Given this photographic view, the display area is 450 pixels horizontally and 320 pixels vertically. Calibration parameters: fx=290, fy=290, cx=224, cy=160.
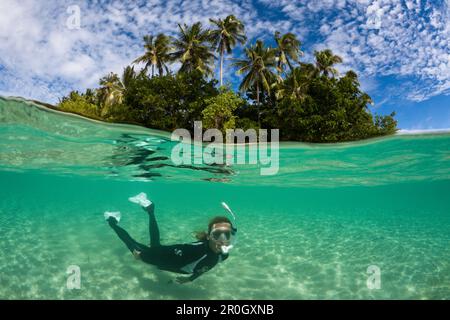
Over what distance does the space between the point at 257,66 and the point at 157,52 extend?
58.7 ft

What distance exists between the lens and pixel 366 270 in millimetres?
10523

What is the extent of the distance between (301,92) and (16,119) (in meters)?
30.6

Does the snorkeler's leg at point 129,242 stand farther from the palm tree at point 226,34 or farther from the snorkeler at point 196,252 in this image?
the palm tree at point 226,34

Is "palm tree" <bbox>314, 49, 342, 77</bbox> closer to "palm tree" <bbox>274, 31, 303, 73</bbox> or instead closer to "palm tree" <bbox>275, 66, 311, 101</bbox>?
"palm tree" <bbox>274, 31, 303, 73</bbox>

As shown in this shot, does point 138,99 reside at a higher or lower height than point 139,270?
higher

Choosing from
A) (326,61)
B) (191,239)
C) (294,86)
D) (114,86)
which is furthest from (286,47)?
(191,239)

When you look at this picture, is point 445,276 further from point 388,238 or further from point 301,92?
point 301,92

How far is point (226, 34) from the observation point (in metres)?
43.5

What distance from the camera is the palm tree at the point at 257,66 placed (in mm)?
39938

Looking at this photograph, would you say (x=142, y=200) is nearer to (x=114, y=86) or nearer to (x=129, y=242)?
(x=129, y=242)

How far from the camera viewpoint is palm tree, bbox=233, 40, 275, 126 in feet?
131

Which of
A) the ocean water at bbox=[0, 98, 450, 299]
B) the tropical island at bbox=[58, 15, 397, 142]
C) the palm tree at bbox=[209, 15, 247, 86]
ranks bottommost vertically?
the ocean water at bbox=[0, 98, 450, 299]

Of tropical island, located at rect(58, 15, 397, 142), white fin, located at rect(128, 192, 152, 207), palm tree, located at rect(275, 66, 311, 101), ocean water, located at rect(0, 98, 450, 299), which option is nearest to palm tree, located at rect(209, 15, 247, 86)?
tropical island, located at rect(58, 15, 397, 142)
